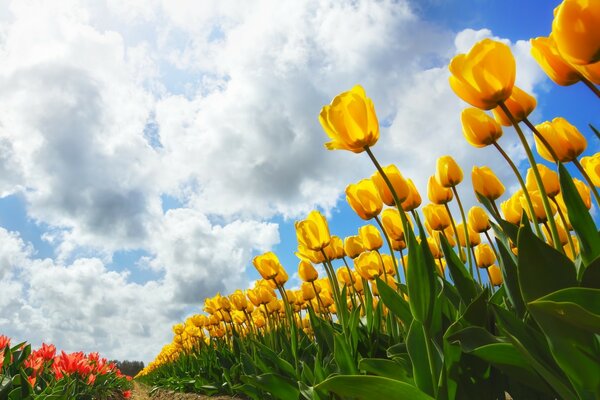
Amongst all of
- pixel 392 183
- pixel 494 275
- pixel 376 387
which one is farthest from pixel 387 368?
pixel 494 275

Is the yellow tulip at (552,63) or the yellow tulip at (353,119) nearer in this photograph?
the yellow tulip at (552,63)

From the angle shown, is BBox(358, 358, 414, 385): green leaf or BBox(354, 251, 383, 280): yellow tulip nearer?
BBox(358, 358, 414, 385): green leaf

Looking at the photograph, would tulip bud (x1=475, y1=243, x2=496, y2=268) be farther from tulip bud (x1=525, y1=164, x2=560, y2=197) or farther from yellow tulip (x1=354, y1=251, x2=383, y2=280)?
tulip bud (x1=525, y1=164, x2=560, y2=197)

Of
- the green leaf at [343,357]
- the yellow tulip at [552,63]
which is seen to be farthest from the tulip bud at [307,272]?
the yellow tulip at [552,63]

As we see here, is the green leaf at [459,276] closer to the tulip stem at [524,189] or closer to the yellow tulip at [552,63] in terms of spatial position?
the tulip stem at [524,189]

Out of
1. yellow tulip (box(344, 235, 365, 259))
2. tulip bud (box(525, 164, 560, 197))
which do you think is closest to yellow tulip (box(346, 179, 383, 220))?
tulip bud (box(525, 164, 560, 197))

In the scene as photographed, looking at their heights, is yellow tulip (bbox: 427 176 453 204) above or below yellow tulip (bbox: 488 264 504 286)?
above

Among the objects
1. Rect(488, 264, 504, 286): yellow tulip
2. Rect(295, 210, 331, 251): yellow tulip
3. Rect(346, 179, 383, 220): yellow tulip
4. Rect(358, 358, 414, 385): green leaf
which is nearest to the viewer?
Rect(358, 358, 414, 385): green leaf

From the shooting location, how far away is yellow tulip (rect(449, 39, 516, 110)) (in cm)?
194

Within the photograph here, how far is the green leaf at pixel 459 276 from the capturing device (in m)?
2.29

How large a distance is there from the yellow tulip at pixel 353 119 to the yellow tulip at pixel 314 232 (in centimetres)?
168

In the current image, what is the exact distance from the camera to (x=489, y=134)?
2.59m

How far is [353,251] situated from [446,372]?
262 cm

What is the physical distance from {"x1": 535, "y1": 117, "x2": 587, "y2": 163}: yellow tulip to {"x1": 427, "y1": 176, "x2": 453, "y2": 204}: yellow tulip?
945mm
